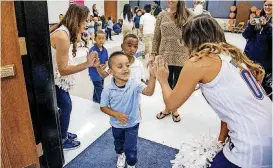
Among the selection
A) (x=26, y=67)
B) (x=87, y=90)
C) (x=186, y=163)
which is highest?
(x=26, y=67)

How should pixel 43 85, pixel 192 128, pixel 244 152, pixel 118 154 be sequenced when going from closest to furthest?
pixel 244 152
pixel 43 85
pixel 118 154
pixel 192 128

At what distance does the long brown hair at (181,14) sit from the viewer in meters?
2.52

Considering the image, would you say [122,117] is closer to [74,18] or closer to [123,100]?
[123,100]

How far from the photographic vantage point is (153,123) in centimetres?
285

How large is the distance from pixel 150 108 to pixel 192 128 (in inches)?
28.7

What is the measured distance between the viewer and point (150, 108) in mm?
3299

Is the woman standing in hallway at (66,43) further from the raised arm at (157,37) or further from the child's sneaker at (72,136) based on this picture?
the raised arm at (157,37)

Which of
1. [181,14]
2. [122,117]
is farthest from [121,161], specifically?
[181,14]

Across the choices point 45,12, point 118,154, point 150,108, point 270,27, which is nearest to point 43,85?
point 45,12

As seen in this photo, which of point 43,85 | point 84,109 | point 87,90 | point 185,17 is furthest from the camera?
point 87,90

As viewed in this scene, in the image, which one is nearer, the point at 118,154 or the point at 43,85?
the point at 43,85

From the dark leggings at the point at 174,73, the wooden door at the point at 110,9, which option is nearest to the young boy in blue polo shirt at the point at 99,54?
the dark leggings at the point at 174,73

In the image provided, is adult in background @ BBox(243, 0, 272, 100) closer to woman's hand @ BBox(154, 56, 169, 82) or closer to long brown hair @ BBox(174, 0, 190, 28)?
long brown hair @ BBox(174, 0, 190, 28)

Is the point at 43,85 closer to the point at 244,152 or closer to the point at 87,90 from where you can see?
the point at 244,152
